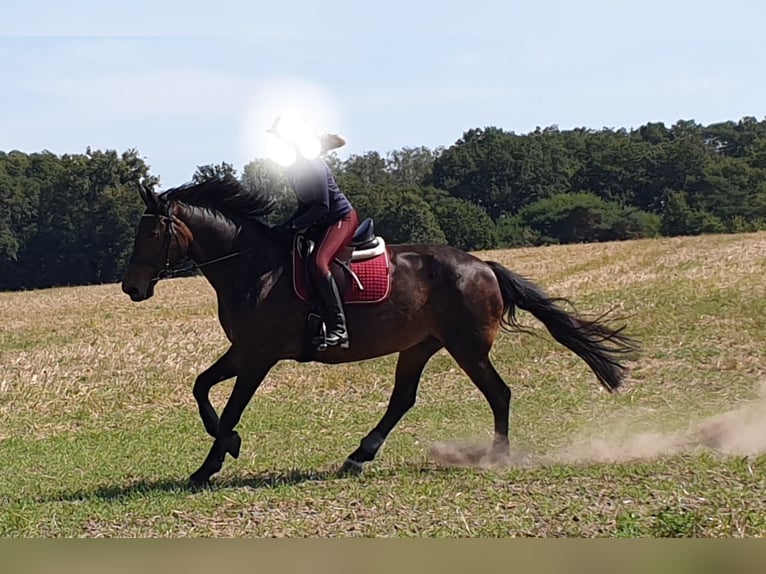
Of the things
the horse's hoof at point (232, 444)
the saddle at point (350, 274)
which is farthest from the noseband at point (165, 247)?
the horse's hoof at point (232, 444)

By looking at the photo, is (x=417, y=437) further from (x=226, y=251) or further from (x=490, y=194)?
(x=490, y=194)

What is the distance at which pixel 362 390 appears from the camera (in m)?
15.0

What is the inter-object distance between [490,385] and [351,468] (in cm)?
162

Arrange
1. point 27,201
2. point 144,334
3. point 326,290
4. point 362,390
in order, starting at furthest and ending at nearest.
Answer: point 27,201
point 144,334
point 362,390
point 326,290

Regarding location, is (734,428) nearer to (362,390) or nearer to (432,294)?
(432,294)

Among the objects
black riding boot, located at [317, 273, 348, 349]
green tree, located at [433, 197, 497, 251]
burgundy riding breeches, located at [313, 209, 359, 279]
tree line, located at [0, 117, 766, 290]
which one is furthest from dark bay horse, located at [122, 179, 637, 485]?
green tree, located at [433, 197, 497, 251]

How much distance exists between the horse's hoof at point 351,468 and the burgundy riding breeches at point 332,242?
1.87 meters

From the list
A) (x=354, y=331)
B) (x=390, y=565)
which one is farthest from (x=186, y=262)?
(x=390, y=565)

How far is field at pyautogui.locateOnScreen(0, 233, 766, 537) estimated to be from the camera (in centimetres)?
625

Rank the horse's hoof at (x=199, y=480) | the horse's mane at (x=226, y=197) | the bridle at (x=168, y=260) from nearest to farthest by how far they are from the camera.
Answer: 1. the horse's hoof at (x=199, y=480)
2. the bridle at (x=168, y=260)
3. the horse's mane at (x=226, y=197)

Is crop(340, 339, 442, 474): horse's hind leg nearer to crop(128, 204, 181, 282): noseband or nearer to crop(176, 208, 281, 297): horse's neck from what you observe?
crop(176, 208, 281, 297): horse's neck

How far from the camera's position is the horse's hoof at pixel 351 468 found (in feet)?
27.1

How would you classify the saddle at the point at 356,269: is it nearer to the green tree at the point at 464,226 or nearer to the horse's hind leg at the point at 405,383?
the horse's hind leg at the point at 405,383

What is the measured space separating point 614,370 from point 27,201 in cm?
5887
